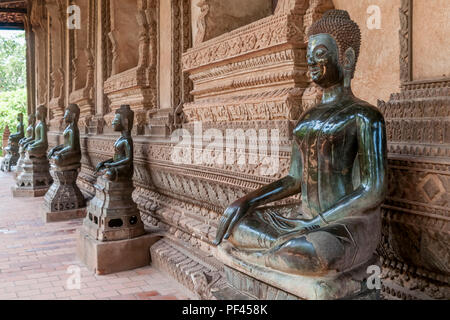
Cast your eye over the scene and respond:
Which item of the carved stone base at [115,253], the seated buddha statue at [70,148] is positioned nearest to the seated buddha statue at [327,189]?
the carved stone base at [115,253]

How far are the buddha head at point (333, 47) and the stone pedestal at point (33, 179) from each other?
785cm

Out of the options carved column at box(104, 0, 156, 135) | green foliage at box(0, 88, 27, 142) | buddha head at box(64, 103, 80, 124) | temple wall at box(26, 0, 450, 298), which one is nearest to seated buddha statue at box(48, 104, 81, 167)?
buddha head at box(64, 103, 80, 124)

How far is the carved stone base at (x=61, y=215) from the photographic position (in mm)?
6719

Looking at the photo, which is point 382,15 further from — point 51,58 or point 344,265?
point 51,58

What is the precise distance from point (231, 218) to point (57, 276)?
2633 mm

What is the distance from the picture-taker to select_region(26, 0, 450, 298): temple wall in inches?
87.7

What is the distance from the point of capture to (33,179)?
9039mm

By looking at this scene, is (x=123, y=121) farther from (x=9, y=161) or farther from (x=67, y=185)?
(x=9, y=161)

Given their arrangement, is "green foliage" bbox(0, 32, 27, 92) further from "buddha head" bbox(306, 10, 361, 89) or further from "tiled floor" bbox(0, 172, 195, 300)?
"buddha head" bbox(306, 10, 361, 89)

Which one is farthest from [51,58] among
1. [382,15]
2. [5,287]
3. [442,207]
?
[442,207]

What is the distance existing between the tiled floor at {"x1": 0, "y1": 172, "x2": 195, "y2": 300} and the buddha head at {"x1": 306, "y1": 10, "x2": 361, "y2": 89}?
7.39 feet

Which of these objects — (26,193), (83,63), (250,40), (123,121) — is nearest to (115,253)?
(123,121)

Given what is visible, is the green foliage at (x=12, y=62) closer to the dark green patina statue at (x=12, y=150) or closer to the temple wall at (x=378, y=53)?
the dark green patina statue at (x=12, y=150)
